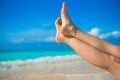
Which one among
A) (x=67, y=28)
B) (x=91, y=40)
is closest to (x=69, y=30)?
(x=67, y=28)

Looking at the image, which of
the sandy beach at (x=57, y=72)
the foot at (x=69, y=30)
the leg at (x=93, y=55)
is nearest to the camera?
the leg at (x=93, y=55)

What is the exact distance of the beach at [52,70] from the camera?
2379 millimetres

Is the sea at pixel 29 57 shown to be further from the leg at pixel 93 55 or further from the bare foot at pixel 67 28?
the leg at pixel 93 55

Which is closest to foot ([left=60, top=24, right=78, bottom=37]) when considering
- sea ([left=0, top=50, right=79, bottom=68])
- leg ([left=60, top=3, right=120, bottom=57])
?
leg ([left=60, top=3, right=120, bottom=57])

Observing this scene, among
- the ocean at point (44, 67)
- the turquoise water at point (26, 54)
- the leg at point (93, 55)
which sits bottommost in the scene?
the leg at point (93, 55)

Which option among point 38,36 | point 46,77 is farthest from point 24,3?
point 46,77

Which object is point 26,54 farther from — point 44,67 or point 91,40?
point 91,40

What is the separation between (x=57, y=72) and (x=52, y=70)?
2.4 inches

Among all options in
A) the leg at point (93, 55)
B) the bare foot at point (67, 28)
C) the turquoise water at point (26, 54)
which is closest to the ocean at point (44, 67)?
the turquoise water at point (26, 54)

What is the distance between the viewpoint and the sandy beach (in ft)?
7.80

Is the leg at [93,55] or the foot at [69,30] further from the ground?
the foot at [69,30]

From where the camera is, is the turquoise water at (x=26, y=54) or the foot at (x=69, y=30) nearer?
the foot at (x=69, y=30)

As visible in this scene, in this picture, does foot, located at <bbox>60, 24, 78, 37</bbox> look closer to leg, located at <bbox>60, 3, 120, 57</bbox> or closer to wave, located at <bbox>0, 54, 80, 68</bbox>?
leg, located at <bbox>60, 3, 120, 57</bbox>

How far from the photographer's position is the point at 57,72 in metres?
2.39
